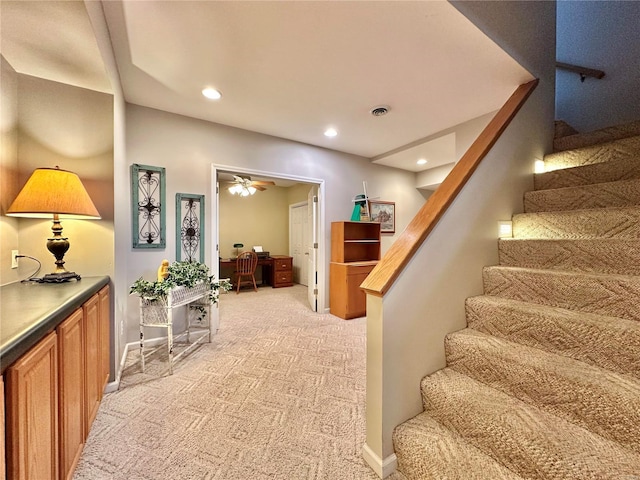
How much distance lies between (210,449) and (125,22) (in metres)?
2.65

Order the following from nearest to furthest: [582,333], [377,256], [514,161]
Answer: [582,333], [514,161], [377,256]

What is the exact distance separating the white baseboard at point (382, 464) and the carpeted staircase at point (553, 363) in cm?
4

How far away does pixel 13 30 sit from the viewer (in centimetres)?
135

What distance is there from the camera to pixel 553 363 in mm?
1114

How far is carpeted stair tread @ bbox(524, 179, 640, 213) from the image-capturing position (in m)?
1.55

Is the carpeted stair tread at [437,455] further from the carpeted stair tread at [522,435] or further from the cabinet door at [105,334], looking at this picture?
the cabinet door at [105,334]

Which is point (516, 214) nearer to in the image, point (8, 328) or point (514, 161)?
point (514, 161)

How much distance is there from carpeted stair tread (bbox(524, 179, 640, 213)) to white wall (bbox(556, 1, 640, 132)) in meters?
1.58

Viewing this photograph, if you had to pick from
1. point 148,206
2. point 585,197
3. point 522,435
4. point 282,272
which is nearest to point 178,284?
point 148,206

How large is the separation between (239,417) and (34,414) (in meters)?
1.08

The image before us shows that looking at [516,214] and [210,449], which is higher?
[516,214]

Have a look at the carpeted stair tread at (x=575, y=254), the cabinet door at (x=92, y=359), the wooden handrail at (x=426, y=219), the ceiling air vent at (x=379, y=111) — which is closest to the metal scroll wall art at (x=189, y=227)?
the cabinet door at (x=92, y=359)

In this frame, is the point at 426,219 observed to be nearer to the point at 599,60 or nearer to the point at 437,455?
the point at 437,455

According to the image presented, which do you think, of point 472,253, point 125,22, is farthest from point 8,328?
point 472,253
